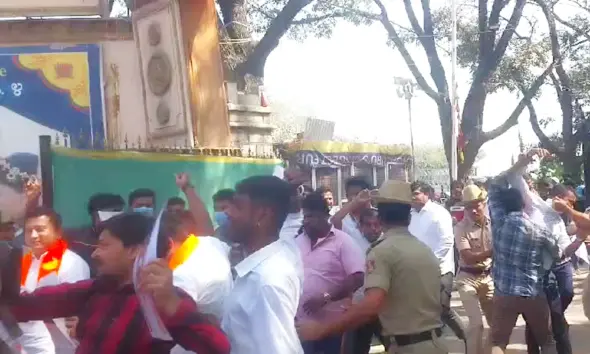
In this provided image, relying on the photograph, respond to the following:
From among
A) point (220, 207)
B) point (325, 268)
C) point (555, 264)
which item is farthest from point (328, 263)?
point (555, 264)

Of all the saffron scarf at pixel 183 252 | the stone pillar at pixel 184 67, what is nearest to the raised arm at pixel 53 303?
the saffron scarf at pixel 183 252

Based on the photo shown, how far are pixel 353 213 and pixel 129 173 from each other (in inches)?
77.7

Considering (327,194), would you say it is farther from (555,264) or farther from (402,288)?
(402,288)

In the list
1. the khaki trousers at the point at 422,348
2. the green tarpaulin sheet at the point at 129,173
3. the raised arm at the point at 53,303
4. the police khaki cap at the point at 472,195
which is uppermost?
the green tarpaulin sheet at the point at 129,173

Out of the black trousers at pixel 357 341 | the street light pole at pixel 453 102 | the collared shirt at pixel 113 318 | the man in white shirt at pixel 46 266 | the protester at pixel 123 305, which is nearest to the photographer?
the protester at pixel 123 305

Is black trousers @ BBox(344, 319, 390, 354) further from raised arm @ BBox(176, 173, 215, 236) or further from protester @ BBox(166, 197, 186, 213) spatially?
protester @ BBox(166, 197, 186, 213)

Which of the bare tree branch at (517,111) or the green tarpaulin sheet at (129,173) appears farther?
the bare tree branch at (517,111)

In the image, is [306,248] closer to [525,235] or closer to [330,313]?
[330,313]

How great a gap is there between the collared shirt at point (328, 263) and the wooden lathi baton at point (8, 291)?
234 cm

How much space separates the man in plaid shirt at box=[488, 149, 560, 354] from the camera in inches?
250

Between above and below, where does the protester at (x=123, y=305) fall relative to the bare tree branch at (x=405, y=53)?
below

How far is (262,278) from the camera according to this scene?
10.0ft

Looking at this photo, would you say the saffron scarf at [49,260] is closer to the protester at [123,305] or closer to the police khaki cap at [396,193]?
the protester at [123,305]

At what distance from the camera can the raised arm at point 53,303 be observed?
3309 mm
